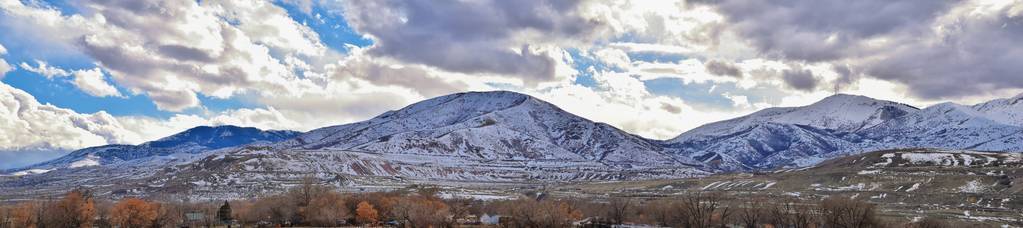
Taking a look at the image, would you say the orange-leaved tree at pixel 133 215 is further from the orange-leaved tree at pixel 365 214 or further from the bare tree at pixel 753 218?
the bare tree at pixel 753 218

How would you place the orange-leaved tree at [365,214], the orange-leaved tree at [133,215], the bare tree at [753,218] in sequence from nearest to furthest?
1. the bare tree at [753,218]
2. the orange-leaved tree at [133,215]
3. the orange-leaved tree at [365,214]

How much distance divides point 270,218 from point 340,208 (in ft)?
54.8

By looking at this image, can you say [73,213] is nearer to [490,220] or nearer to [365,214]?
[365,214]

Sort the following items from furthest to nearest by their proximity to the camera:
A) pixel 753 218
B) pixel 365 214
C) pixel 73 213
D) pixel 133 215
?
pixel 365 214, pixel 133 215, pixel 73 213, pixel 753 218

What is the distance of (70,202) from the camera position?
137 metres

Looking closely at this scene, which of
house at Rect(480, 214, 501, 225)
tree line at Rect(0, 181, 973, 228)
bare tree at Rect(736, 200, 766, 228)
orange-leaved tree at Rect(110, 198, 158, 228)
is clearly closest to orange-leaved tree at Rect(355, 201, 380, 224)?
tree line at Rect(0, 181, 973, 228)

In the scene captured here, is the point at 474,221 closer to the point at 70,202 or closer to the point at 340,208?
the point at 340,208

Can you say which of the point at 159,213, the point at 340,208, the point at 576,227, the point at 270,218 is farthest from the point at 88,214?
the point at 576,227

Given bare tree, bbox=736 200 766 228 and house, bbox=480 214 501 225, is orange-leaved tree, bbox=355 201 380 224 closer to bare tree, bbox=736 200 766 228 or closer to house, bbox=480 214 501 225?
house, bbox=480 214 501 225

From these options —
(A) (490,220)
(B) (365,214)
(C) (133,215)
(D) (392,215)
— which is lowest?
(A) (490,220)

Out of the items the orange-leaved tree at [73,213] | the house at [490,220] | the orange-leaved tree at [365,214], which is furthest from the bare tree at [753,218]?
the orange-leaved tree at [73,213]

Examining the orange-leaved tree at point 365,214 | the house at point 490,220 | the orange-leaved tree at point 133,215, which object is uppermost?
the orange-leaved tree at point 133,215

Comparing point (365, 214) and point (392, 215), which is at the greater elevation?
point (365, 214)

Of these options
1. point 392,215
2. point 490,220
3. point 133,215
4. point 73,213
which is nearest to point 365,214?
point 392,215
